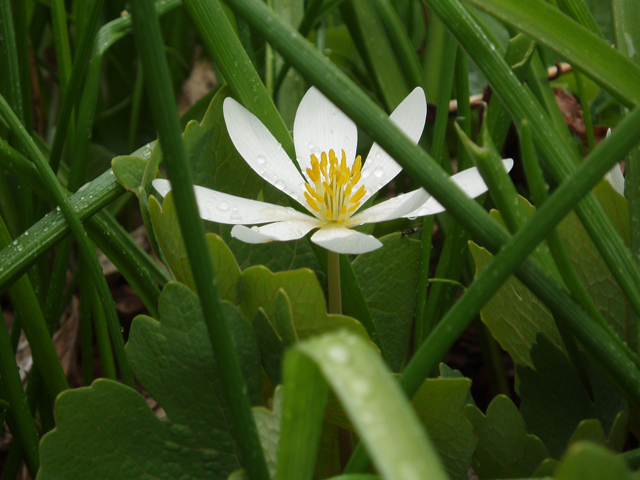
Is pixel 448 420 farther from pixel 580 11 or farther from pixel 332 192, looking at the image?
pixel 580 11

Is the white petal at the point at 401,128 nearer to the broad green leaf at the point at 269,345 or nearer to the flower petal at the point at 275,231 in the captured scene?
the flower petal at the point at 275,231

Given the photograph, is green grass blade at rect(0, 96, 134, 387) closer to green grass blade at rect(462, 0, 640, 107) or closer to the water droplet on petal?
the water droplet on petal

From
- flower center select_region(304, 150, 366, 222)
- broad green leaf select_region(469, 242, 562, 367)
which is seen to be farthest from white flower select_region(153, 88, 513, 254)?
broad green leaf select_region(469, 242, 562, 367)

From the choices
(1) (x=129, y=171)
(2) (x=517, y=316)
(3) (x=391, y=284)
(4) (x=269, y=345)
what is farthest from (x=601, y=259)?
(1) (x=129, y=171)

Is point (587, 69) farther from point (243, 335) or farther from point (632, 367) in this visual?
point (243, 335)

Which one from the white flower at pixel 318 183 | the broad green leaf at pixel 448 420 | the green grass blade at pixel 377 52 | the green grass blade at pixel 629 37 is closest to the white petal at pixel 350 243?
the white flower at pixel 318 183

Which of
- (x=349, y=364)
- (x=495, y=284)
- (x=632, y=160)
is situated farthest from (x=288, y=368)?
(x=632, y=160)

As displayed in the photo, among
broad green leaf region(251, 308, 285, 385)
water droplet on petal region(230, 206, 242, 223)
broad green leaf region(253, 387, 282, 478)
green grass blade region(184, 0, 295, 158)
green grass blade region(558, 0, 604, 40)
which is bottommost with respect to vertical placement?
broad green leaf region(253, 387, 282, 478)
